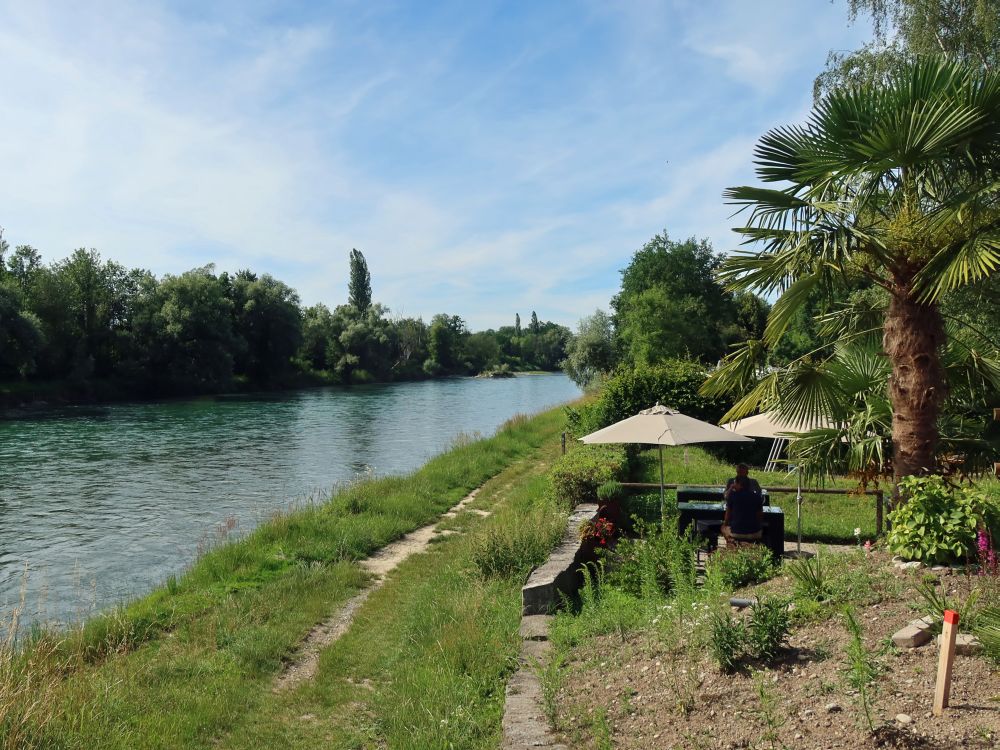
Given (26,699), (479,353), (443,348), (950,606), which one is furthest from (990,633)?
(479,353)

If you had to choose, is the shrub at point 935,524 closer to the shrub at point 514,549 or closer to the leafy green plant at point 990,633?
the leafy green plant at point 990,633

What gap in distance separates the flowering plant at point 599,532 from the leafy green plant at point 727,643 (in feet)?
12.5

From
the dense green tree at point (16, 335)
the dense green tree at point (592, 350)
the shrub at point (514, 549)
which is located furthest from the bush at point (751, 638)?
the dense green tree at point (16, 335)

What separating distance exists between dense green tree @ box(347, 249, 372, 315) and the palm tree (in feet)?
311

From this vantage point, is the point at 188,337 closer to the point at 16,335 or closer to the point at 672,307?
the point at 16,335

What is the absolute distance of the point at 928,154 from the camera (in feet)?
20.6

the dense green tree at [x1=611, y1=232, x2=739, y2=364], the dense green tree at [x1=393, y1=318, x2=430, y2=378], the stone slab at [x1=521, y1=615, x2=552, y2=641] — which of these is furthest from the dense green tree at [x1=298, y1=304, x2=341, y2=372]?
the stone slab at [x1=521, y1=615, x2=552, y2=641]

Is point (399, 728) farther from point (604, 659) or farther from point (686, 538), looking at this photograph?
point (686, 538)

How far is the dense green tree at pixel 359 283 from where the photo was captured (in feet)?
326

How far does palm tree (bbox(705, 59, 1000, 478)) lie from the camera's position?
614 centimetres

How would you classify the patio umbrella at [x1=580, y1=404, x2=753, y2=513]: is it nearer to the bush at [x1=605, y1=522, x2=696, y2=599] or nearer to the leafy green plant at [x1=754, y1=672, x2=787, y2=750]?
the bush at [x1=605, y1=522, x2=696, y2=599]

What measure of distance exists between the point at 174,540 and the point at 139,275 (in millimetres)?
53180

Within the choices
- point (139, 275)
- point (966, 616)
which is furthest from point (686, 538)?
point (139, 275)

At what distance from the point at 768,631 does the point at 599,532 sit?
403 cm
